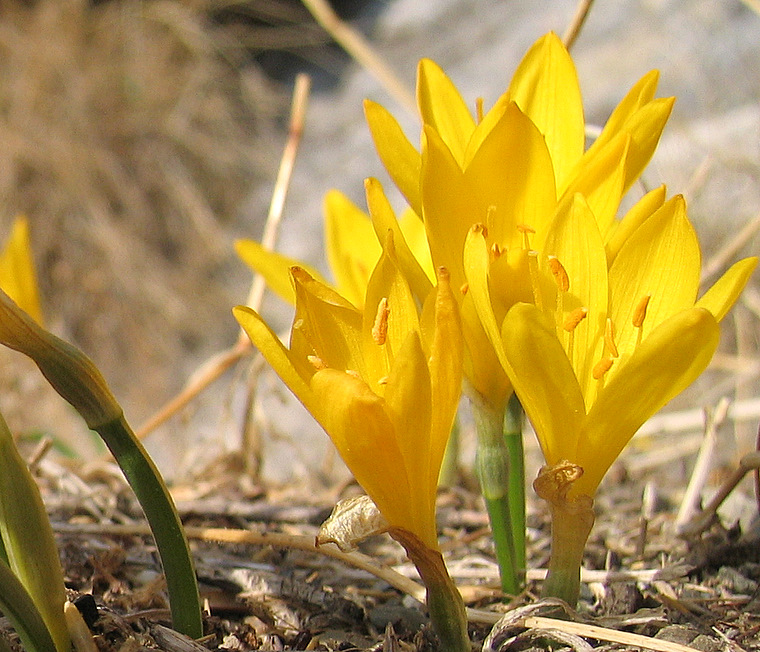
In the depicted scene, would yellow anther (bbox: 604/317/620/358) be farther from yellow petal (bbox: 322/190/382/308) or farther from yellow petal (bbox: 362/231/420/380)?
yellow petal (bbox: 322/190/382/308)

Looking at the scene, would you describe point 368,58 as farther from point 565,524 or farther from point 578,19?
point 565,524

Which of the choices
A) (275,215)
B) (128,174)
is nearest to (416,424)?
(275,215)

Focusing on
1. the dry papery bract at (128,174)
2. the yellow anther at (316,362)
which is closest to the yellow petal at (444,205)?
the yellow anther at (316,362)

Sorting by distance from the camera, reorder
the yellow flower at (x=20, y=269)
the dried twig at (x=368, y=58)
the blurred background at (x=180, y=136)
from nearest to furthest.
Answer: the yellow flower at (x=20, y=269) → the dried twig at (x=368, y=58) → the blurred background at (x=180, y=136)

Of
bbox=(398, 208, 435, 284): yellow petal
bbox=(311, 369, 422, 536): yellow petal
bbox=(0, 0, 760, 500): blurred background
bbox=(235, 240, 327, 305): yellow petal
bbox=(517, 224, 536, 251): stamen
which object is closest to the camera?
bbox=(311, 369, 422, 536): yellow petal

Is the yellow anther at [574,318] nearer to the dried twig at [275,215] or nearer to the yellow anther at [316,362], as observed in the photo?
the yellow anther at [316,362]

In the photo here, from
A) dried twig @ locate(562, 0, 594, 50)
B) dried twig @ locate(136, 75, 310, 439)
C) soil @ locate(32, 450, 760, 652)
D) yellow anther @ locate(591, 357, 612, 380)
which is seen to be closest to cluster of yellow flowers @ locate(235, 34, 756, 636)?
yellow anther @ locate(591, 357, 612, 380)

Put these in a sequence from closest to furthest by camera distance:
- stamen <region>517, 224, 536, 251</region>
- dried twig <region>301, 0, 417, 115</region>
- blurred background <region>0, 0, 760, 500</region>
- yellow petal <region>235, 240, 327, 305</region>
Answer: stamen <region>517, 224, 536, 251</region> < yellow petal <region>235, 240, 327, 305</region> < dried twig <region>301, 0, 417, 115</region> < blurred background <region>0, 0, 760, 500</region>
